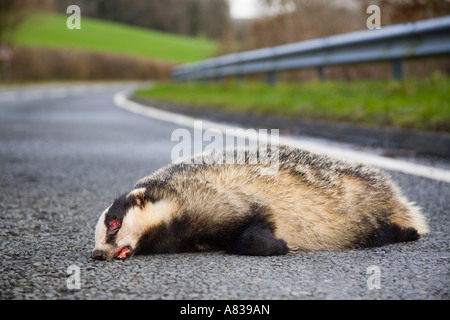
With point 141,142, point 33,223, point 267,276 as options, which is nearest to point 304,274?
point 267,276

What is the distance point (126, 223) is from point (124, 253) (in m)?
0.15

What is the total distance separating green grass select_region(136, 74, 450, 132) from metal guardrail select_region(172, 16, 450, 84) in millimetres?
480

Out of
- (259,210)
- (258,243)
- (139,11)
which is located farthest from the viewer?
(139,11)

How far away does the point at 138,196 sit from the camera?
3.22 metres

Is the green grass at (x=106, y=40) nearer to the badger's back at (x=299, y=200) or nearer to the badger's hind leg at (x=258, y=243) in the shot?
the badger's back at (x=299, y=200)

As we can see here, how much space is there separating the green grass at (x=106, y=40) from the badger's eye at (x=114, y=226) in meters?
50.5

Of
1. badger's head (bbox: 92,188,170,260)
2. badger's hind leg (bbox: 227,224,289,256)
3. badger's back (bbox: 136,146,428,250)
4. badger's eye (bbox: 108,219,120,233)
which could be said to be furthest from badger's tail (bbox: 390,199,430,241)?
badger's eye (bbox: 108,219,120,233)

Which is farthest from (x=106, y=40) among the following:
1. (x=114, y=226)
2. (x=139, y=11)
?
(x=114, y=226)

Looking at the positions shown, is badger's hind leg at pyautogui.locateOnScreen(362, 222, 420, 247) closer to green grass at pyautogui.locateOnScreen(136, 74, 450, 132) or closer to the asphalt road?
the asphalt road

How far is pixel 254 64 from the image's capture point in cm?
1505

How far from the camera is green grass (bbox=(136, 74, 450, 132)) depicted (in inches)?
278

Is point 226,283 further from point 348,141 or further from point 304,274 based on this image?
point 348,141

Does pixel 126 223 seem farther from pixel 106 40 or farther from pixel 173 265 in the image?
pixel 106 40

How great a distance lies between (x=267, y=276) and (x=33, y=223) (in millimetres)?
1750
